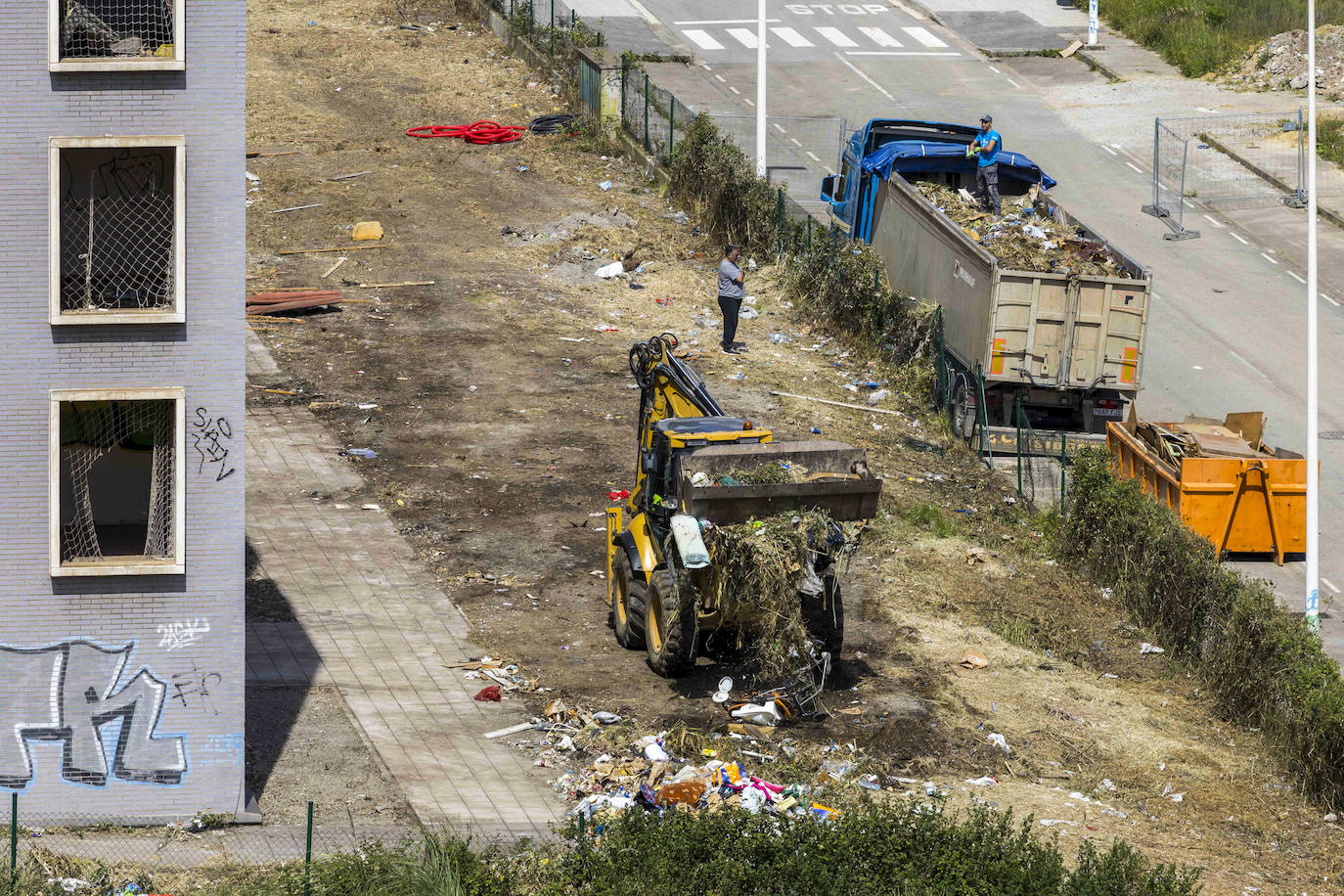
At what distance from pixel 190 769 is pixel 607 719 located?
12.2 ft

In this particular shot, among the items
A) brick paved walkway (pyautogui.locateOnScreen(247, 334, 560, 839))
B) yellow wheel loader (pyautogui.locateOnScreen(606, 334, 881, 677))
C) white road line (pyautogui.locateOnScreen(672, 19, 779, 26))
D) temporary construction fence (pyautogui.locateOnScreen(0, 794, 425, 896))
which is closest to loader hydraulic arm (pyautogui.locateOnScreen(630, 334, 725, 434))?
yellow wheel loader (pyautogui.locateOnScreen(606, 334, 881, 677))

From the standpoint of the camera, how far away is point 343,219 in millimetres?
29703

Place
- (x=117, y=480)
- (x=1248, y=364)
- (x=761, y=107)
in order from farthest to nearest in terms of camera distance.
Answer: (x=761, y=107)
(x=1248, y=364)
(x=117, y=480)

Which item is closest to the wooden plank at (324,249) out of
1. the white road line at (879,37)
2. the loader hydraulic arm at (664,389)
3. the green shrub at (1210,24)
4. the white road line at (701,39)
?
the loader hydraulic arm at (664,389)

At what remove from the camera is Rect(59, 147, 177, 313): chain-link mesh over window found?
1256 centimetres

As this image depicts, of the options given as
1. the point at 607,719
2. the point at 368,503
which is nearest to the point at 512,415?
the point at 368,503

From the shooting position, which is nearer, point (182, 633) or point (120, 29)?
point (120, 29)

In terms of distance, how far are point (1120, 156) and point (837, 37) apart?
9.61 metres

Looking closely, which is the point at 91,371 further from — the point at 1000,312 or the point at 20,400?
the point at 1000,312

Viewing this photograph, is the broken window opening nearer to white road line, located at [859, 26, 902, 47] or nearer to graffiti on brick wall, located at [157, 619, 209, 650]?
graffiti on brick wall, located at [157, 619, 209, 650]

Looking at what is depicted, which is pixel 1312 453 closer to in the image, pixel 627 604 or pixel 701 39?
pixel 627 604

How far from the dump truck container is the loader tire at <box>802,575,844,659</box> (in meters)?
5.13

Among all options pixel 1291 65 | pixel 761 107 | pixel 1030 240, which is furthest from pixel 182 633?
pixel 1291 65

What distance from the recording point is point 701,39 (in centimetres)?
4041
